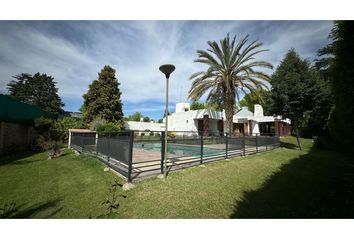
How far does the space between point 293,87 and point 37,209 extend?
1622 centimetres

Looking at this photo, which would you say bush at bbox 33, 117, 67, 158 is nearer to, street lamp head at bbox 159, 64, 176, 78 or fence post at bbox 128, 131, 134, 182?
fence post at bbox 128, 131, 134, 182

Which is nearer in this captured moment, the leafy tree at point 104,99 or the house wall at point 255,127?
the leafy tree at point 104,99

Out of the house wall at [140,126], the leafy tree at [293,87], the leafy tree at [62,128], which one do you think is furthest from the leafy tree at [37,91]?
the leafy tree at [293,87]

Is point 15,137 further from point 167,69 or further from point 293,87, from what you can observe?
point 293,87

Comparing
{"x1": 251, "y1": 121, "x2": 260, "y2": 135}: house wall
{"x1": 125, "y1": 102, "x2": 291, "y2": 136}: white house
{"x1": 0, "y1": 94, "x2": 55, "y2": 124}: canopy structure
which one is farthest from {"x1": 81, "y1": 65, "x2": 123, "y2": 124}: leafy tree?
{"x1": 251, "y1": 121, "x2": 260, "y2": 135}: house wall

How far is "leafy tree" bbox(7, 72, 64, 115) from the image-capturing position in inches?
1646

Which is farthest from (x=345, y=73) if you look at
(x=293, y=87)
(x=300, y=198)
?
(x=293, y=87)

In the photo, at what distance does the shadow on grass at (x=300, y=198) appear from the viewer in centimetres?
325

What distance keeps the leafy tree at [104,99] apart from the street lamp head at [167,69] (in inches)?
975

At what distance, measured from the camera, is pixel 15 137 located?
1194cm

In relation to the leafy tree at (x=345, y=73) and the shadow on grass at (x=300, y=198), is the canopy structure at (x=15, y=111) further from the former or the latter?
the leafy tree at (x=345, y=73)
